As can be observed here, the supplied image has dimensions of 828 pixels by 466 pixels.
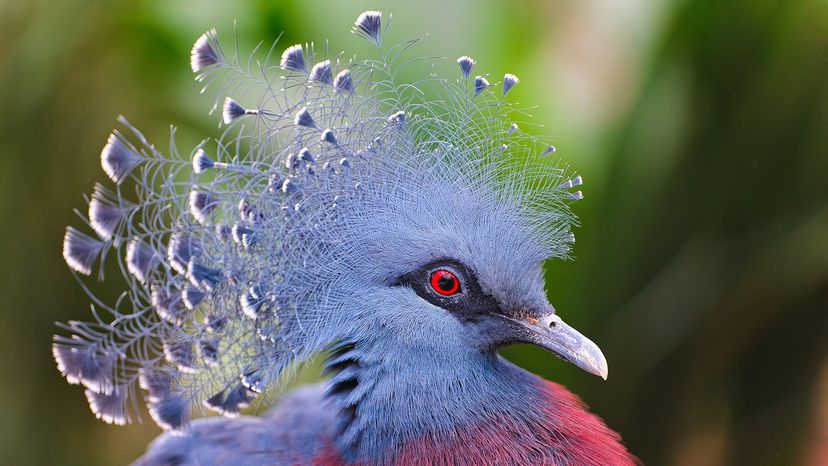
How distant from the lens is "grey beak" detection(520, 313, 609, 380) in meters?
1.47

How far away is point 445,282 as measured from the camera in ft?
4.99

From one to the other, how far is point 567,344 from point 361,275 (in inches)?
16.4

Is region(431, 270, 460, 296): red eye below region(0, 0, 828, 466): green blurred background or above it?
below

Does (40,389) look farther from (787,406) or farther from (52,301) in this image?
(787,406)

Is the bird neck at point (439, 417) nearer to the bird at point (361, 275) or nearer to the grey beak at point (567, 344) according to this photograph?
the bird at point (361, 275)

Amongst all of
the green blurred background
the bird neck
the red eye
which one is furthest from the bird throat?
the green blurred background

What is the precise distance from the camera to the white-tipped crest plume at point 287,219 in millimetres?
1509

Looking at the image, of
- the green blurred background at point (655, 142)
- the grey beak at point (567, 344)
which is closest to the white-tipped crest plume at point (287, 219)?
the grey beak at point (567, 344)

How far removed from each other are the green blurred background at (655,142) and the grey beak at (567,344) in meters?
1.13

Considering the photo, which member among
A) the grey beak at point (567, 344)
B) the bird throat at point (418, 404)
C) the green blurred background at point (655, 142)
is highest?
the green blurred background at point (655, 142)

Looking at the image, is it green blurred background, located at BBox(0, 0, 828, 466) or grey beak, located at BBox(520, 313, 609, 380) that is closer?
grey beak, located at BBox(520, 313, 609, 380)

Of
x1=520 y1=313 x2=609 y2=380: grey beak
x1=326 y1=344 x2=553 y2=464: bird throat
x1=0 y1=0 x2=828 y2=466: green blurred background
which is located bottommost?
x1=326 y1=344 x2=553 y2=464: bird throat

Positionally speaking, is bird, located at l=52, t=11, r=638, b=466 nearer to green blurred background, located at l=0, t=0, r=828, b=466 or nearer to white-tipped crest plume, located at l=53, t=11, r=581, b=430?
white-tipped crest plume, located at l=53, t=11, r=581, b=430

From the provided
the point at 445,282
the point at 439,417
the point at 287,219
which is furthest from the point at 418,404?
the point at 287,219
